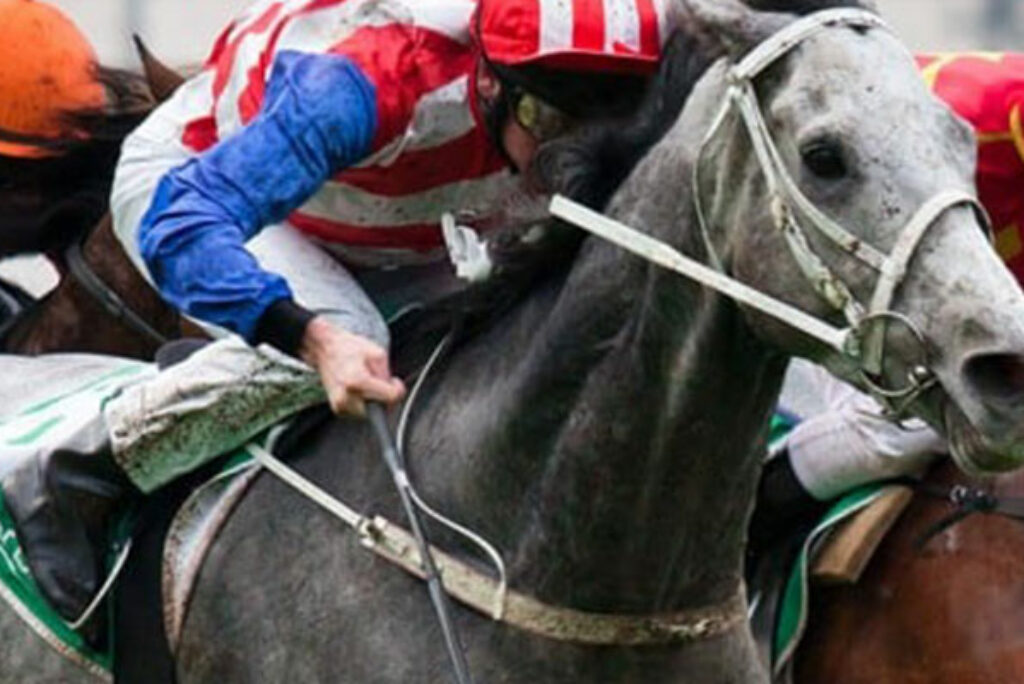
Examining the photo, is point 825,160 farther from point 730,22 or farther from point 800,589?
point 800,589

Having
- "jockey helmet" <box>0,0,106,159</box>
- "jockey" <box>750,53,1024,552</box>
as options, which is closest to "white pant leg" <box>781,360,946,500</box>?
"jockey" <box>750,53,1024,552</box>

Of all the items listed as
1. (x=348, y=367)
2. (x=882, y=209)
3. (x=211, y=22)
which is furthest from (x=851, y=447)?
(x=211, y=22)

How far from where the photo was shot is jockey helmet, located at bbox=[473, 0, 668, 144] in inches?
169

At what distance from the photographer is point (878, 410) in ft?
17.2

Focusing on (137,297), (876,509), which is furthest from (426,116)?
(137,297)

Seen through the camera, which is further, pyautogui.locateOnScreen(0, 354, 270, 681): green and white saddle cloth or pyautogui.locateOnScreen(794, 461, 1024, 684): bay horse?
pyautogui.locateOnScreen(794, 461, 1024, 684): bay horse

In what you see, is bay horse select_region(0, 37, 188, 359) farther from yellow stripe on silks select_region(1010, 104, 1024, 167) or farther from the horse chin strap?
the horse chin strap

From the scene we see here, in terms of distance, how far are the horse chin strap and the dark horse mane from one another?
264cm

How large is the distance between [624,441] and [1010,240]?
4.49 feet

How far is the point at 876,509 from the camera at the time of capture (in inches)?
218

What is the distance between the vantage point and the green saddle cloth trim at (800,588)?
5559mm

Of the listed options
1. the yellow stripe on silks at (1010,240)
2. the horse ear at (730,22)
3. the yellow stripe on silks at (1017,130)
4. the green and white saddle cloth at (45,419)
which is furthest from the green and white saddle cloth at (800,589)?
the horse ear at (730,22)

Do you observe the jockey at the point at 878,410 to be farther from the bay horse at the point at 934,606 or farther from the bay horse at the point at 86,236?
the bay horse at the point at 86,236

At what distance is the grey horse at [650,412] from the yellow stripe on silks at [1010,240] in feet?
3.89
